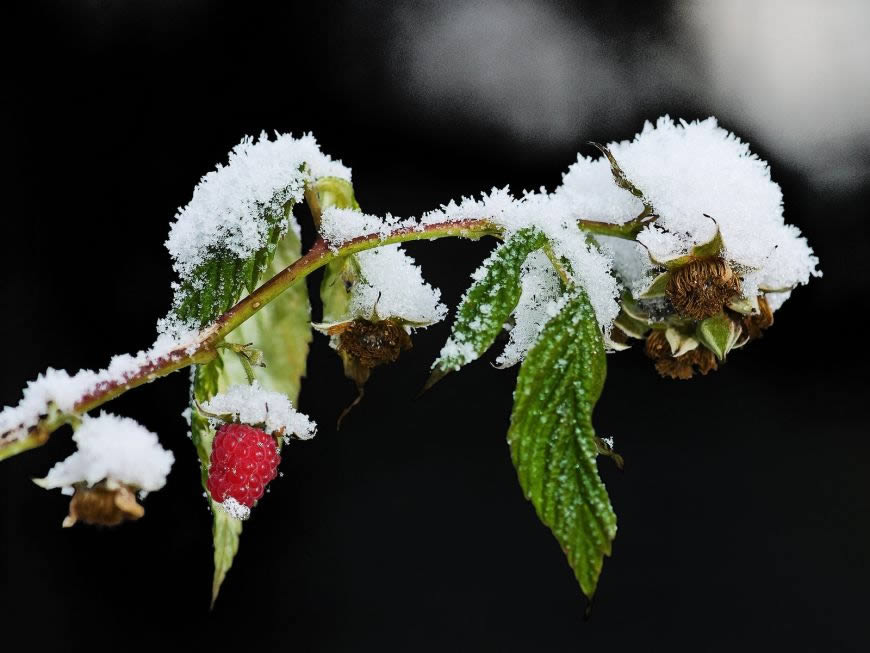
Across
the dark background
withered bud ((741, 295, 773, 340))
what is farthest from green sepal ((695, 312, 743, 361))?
the dark background

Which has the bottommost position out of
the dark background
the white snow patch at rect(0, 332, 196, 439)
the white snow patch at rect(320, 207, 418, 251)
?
the white snow patch at rect(0, 332, 196, 439)

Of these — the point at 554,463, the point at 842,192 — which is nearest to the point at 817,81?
the point at 842,192

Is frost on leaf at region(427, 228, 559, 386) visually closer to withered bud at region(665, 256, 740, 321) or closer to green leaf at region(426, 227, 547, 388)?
green leaf at region(426, 227, 547, 388)

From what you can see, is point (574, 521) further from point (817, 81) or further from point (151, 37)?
point (817, 81)

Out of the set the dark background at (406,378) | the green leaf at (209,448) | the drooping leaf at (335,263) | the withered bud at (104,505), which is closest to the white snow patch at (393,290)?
the drooping leaf at (335,263)

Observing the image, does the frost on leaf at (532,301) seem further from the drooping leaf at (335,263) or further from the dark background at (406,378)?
the dark background at (406,378)

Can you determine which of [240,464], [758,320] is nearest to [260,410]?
[240,464]

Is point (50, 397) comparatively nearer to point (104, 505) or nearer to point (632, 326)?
point (104, 505)
